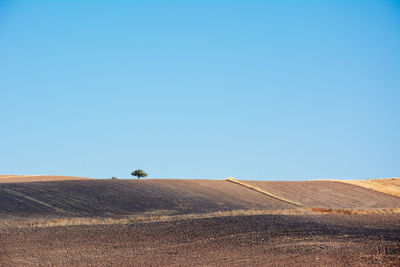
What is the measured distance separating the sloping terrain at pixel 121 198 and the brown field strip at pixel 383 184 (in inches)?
663

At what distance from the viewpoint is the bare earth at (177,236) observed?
55.6 feet

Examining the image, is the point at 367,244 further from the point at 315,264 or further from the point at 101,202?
the point at 101,202

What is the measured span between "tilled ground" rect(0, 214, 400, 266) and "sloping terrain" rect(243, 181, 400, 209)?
19.8 m

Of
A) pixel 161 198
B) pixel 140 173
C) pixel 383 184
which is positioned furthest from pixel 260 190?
pixel 140 173

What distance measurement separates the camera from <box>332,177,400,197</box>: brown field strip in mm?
57100

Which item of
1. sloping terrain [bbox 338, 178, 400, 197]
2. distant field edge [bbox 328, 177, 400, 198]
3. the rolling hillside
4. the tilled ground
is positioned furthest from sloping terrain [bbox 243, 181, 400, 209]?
the tilled ground

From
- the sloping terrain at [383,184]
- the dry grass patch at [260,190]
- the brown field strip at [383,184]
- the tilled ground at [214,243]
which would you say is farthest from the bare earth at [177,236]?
the sloping terrain at [383,184]

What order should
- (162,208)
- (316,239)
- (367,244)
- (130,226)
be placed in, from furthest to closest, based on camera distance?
(162,208) < (130,226) < (316,239) < (367,244)

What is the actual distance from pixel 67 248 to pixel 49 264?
9.61ft

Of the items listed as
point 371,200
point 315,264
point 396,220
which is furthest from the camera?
point 371,200

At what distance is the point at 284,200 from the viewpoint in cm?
4578

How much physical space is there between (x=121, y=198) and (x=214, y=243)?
71.3 ft

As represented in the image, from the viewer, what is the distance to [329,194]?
52.8 meters

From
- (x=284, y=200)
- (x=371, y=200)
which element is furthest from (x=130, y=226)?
(x=371, y=200)
